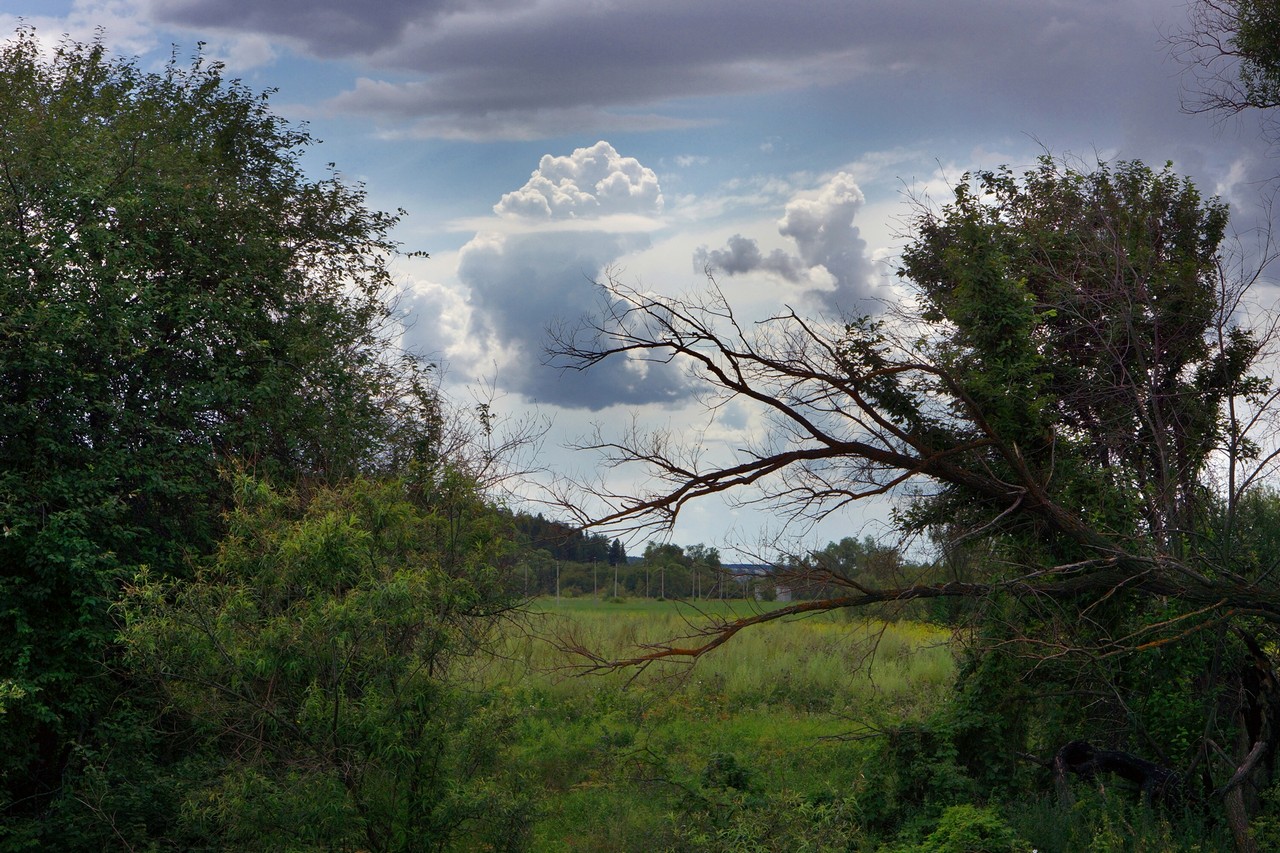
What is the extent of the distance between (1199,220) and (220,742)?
17.5 m

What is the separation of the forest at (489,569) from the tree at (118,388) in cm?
5

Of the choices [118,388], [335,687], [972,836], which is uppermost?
[118,388]

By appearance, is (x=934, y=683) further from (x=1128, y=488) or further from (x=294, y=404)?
(x=294, y=404)

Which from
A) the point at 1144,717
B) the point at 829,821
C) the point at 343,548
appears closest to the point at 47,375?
the point at 343,548

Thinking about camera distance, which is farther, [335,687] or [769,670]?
[769,670]

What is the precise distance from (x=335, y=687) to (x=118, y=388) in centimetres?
624

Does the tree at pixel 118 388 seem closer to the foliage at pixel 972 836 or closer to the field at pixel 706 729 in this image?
the field at pixel 706 729

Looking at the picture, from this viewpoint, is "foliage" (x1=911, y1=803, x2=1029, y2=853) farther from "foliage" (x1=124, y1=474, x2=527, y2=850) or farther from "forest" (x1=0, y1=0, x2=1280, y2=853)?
"foliage" (x1=124, y1=474, x2=527, y2=850)

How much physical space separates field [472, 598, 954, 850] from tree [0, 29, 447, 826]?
423cm

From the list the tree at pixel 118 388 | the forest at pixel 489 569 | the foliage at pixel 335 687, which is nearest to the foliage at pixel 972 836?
the forest at pixel 489 569

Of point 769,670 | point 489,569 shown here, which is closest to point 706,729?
point 769,670

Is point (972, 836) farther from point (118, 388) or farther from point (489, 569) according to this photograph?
point (118, 388)

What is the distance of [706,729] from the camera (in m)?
18.7

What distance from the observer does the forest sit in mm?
9375
